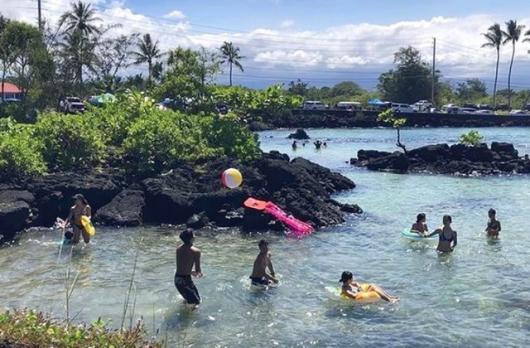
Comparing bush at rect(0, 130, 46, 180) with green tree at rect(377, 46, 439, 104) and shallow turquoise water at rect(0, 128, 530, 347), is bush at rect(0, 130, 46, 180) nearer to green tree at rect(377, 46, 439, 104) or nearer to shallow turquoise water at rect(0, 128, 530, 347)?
shallow turquoise water at rect(0, 128, 530, 347)

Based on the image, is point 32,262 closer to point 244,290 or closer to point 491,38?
point 244,290

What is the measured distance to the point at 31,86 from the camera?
57000 millimetres

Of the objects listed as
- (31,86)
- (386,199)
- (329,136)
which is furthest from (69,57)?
(386,199)

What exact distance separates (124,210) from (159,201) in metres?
1.40

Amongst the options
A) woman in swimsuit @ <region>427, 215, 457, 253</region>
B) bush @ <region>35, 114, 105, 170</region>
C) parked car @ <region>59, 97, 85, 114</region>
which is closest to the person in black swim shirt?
woman in swimsuit @ <region>427, 215, 457, 253</region>

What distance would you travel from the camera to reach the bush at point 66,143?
27078 mm

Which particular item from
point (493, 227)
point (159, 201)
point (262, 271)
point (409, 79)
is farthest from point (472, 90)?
point (262, 271)

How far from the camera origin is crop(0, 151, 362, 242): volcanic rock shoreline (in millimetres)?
22516

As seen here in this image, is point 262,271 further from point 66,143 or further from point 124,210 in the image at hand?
point 66,143

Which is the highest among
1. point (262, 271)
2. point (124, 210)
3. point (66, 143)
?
point (66, 143)

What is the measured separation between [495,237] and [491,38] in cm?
9404

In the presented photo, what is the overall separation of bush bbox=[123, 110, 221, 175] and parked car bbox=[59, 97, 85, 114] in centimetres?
3234

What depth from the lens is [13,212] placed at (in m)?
20.4

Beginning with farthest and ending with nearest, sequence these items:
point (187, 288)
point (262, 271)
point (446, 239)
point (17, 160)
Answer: point (17, 160), point (446, 239), point (262, 271), point (187, 288)
